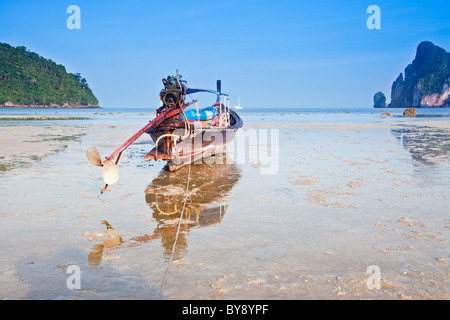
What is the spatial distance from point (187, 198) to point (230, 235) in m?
2.63

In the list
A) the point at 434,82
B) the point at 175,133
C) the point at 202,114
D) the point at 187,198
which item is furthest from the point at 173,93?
the point at 434,82

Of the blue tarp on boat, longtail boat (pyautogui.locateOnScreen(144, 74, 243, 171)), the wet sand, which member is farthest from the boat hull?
the blue tarp on boat

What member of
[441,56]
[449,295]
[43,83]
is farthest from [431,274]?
[441,56]

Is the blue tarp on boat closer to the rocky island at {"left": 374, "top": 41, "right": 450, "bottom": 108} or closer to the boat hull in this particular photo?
the boat hull

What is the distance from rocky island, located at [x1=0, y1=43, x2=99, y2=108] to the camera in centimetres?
12488

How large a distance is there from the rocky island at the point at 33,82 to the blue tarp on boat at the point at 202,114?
131306 millimetres

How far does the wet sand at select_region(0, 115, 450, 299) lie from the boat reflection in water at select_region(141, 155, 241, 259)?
0.13 feet

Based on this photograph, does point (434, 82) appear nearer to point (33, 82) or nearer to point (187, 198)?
point (33, 82)

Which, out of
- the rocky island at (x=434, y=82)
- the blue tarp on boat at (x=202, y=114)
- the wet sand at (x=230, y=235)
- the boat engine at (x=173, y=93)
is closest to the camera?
the wet sand at (x=230, y=235)

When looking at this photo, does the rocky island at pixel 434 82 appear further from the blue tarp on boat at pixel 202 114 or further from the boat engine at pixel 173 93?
the boat engine at pixel 173 93

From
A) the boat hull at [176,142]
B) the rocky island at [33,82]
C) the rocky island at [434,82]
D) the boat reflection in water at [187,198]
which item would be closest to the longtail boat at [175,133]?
the boat hull at [176,142]

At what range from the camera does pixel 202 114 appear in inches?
627

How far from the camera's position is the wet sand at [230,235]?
13.1ft

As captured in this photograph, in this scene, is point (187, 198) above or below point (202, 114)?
below
